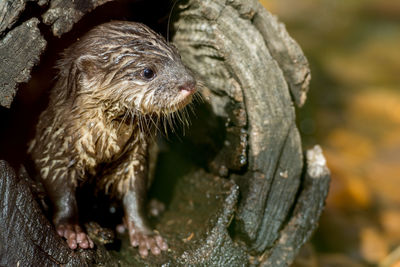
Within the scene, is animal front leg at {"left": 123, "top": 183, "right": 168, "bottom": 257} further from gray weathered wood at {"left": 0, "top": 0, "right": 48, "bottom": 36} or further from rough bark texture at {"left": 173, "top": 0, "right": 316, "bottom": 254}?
gray weathered wood at {"left": 0, "top": 0, "right": 48, "bottom": 36}

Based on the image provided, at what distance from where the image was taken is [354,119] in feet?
20.6

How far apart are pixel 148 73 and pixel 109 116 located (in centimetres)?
35

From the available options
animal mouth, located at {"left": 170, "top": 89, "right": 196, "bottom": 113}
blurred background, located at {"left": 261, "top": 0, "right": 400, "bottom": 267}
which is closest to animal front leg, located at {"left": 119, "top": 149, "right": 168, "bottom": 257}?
animal mouth, located at {"left": 170, "top": 89, "right": 196, "bottom": 113}

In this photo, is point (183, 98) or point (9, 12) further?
point (183, 98)

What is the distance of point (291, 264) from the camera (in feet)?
10.8

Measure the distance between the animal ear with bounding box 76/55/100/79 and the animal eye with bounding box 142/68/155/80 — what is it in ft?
0.84

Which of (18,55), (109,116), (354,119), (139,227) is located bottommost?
(354,119)

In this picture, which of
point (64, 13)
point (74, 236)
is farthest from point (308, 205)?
point (64, 13)

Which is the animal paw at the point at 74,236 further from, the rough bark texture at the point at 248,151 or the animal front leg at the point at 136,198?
the animal front leg at the point at 136,198

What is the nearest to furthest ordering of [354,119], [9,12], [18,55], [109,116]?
[9,12] → [18,55] → [109,116] → [354,119]

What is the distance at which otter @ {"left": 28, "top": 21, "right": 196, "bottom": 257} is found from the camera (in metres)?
2.86

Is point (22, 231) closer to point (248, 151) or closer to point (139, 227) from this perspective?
point (139, 227)

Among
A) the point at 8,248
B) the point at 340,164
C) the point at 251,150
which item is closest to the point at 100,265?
the point at 8,248

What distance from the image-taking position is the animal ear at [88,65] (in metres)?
2.85
